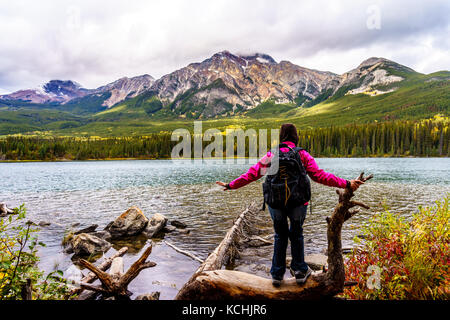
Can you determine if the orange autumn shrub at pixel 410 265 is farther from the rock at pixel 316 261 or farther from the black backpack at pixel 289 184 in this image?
the rock at pixel 316 261

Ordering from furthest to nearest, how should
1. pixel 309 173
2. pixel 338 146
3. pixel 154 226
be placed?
pixel 338 146 → pixel 154 226 → pixel 309 173

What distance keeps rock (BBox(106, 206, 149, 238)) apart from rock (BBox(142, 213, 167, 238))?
0.43 metres

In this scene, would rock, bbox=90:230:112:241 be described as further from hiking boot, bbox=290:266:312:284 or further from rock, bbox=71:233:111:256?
hiking boot, bbox=290:266:312:284

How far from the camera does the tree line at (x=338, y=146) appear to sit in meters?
137

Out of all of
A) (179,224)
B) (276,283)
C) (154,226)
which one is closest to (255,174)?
(276,283)

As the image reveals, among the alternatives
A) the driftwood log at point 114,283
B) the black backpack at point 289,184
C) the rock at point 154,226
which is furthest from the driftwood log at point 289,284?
the rock at point 154,226

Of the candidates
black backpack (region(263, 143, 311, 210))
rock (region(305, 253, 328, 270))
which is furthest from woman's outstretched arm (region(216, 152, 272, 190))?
rock (region(305, 253, 328, 270))

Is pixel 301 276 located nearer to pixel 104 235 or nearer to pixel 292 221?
pixel 292 221

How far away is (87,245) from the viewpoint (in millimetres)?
13977

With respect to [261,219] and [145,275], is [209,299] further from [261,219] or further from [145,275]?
[261,219]

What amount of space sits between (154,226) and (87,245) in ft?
14.6

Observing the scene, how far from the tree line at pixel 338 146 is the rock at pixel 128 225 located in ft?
473
